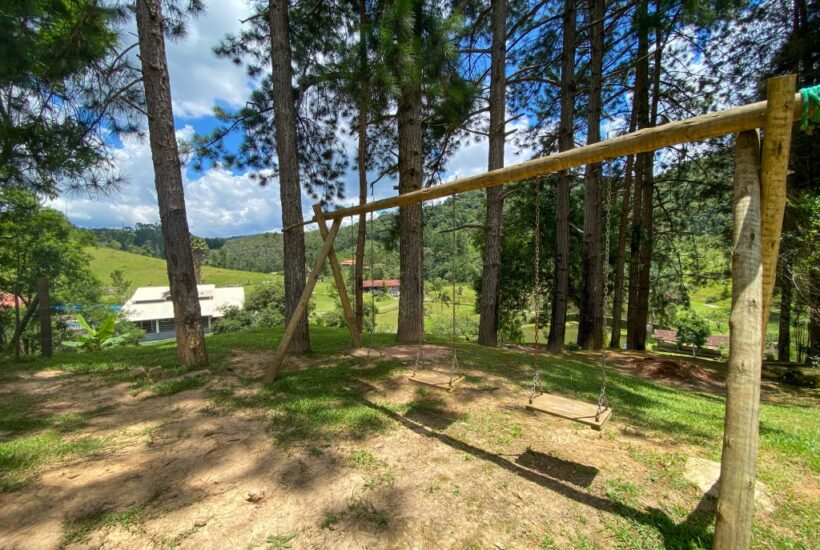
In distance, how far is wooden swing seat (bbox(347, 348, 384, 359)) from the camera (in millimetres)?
4340

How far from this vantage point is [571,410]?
99.6 inches

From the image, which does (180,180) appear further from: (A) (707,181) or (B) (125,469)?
(A) (707,181)

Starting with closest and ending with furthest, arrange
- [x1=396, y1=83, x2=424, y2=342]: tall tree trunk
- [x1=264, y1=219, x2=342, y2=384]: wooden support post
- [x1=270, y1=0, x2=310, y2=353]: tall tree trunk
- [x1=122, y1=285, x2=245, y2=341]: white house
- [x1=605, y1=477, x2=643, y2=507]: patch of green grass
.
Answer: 1. [x1=605, y1=477, x2=643, y2=507]: patch of green grass
2. [x1=264, y1=219, x2=342, y2=384]: wooden support post
3. [x1=270, y1=0, x2=310, y2=353]: tall tree trunk
4. [x1=396, y1=83, x2=424, y2=342]: tall tree trunk
5. [x1=122, y1=285, x2=245, y2=341]: white house

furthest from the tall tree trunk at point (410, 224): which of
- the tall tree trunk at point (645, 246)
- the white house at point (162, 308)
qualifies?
the white house at point (162, 308)

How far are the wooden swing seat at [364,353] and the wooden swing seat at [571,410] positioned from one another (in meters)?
2.19

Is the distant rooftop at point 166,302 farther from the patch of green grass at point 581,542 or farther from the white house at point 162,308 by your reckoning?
the patch of green grass at point 581,542

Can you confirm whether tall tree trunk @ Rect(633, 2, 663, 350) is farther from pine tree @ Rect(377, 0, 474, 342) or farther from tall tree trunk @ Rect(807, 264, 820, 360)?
pine tree @ Rect(377, 0, 474, 342)

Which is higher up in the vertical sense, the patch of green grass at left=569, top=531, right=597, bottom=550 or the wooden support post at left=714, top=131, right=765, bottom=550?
the wooden support post at left=714, top=131, right=765, bottom=550

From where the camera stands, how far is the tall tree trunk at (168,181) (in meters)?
4.77

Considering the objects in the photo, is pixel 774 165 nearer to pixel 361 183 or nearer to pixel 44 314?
pixel 361 183

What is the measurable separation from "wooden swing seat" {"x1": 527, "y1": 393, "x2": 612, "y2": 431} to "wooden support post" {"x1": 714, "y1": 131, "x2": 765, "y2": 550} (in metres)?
0.72

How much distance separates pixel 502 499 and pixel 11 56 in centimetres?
813

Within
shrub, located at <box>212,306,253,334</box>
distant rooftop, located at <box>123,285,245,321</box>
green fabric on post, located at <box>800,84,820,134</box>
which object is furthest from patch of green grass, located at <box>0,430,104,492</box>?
distant rooftop, located at <box>123,285,245,321</box>

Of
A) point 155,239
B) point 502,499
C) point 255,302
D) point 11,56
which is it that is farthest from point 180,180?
point 155,239
